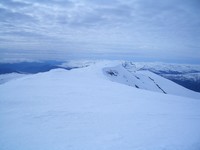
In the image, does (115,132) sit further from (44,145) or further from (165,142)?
(44,145)

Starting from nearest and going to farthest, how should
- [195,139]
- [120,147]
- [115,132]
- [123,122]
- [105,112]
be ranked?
[120,147] < [195,139] < [115,132] < [123,122] < [105,112]

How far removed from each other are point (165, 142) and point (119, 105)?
4.57m

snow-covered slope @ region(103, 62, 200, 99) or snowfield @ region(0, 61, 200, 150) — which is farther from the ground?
snowfield @ region(0, 61, 200, 150)

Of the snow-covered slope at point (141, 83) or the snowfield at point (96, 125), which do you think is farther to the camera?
the snow-covered slope at point (141, 83)

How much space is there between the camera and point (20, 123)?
7.87 meters

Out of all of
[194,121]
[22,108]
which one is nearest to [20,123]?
[22,108]

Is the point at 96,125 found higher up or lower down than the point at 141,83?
higher up

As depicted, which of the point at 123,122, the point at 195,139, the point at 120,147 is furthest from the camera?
the point at 123,122

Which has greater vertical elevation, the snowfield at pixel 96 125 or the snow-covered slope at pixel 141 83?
the snowfield at pixel 96 125

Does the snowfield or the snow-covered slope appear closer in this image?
the snowfield

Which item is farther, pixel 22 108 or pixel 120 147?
pixel 22 108

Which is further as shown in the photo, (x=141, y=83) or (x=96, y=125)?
(x=141, y=83)

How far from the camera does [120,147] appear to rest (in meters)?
5.72

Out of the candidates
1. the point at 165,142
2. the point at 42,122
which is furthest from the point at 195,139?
the point at 42,122
